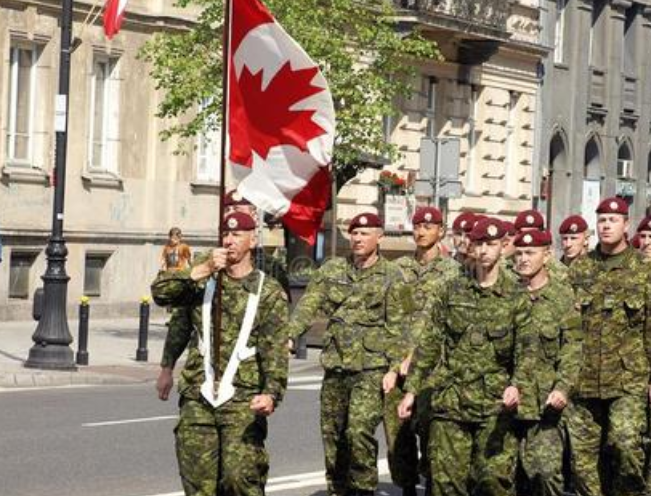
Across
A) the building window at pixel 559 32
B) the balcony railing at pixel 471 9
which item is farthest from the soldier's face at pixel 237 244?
the building window at pixel 559 32

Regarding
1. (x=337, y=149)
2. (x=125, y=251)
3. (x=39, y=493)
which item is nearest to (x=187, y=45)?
(x=337, y=149)

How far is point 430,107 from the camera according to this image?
4694 centimetres

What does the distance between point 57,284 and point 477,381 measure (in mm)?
13410

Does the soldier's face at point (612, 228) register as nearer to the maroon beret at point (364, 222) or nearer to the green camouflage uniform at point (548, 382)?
the green camouflage uniform at point (548, 382)

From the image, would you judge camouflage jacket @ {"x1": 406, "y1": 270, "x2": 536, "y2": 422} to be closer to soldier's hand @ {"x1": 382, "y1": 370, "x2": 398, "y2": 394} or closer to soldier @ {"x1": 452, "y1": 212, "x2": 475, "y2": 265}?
soldier's hand @ {"x1": 382, "y1": 370, "x2": 398, "y2": 394}

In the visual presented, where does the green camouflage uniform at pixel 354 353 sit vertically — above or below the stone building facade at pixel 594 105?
below

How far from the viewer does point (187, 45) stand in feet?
101

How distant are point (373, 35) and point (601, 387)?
60.8 feet

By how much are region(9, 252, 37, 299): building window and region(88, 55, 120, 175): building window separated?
9.48ft

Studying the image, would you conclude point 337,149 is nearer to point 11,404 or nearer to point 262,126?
point 11,404

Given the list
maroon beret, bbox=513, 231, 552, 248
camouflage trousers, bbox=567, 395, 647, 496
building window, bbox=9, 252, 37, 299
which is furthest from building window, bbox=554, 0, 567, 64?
maroon beret, bbox=513, 231, 552, 248

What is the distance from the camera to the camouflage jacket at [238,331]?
36.1 ft

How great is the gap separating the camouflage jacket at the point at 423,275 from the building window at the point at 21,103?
19050mm

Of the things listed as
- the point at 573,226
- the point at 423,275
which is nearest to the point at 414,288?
the point at 423,275
